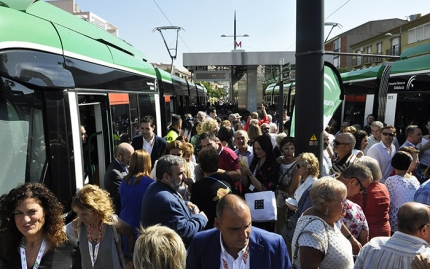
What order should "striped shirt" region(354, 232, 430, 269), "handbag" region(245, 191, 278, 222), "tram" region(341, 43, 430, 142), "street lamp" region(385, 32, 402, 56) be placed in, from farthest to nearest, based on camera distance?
"street lamp" region(385, 32, 402, 56), "tram" region(341, 43, 430, 142), "handbag" region(245, 191, 278, 222), "striped shirt" region(354, 232, 430, 269)

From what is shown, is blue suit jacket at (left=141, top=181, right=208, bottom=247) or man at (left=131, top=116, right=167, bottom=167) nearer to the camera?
blue suit jacket at (left=141, top=181, right=208, bottom=247)

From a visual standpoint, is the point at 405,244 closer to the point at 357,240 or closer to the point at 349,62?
the point at 357,240

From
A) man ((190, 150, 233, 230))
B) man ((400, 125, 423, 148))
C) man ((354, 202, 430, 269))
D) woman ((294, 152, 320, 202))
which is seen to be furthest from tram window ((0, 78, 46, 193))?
man ((400, 125, 423, 148))

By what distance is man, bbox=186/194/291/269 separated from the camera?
2580 mm

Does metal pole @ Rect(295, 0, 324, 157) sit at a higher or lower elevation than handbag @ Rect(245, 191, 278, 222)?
higher

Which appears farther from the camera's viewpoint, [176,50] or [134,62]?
[176,50]

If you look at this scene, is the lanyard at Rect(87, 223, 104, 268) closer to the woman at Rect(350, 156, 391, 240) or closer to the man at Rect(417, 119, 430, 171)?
the woman at Rect(350, 156, 391, 240)

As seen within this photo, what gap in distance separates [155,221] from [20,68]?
6.04ft

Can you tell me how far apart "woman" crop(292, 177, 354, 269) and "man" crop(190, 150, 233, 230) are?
1308mm

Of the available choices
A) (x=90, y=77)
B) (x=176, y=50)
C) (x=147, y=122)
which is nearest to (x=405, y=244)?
(x=90, y=77)

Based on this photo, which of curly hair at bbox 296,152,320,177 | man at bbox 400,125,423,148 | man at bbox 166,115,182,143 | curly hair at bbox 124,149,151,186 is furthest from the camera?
man at bbox 166,115,182,143

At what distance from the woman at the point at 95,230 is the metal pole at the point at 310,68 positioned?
2330mm

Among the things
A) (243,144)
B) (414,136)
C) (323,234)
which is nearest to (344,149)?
(243,144)

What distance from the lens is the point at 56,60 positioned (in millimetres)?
4566
